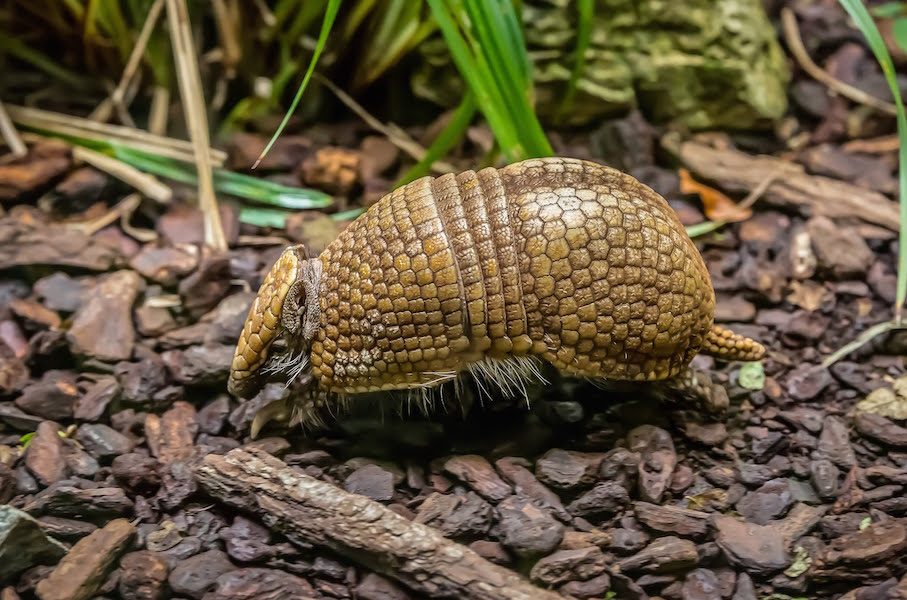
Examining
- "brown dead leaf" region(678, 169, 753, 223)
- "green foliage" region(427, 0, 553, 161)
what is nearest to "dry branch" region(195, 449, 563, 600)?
"green foliage" region(427, 0, 553, 161)

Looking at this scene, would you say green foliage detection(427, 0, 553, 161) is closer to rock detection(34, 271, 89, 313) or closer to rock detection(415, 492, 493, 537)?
rock detection(415, 492, 493, 537)

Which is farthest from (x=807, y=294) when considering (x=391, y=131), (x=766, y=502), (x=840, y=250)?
(x=391, y=131)

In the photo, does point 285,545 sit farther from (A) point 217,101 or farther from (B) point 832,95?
(B) point 832,95

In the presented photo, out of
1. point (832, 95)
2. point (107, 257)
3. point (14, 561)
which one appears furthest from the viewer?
point (832, 95)

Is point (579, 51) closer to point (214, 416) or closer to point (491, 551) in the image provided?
point (214, 416)

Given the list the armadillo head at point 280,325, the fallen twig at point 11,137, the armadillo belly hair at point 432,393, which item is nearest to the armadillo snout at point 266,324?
the armadillo head at point 280,325

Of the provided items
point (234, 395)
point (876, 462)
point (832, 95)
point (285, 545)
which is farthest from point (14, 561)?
point (832, 95)

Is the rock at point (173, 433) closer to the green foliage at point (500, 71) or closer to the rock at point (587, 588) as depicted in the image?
the rock at point (587, 588)
